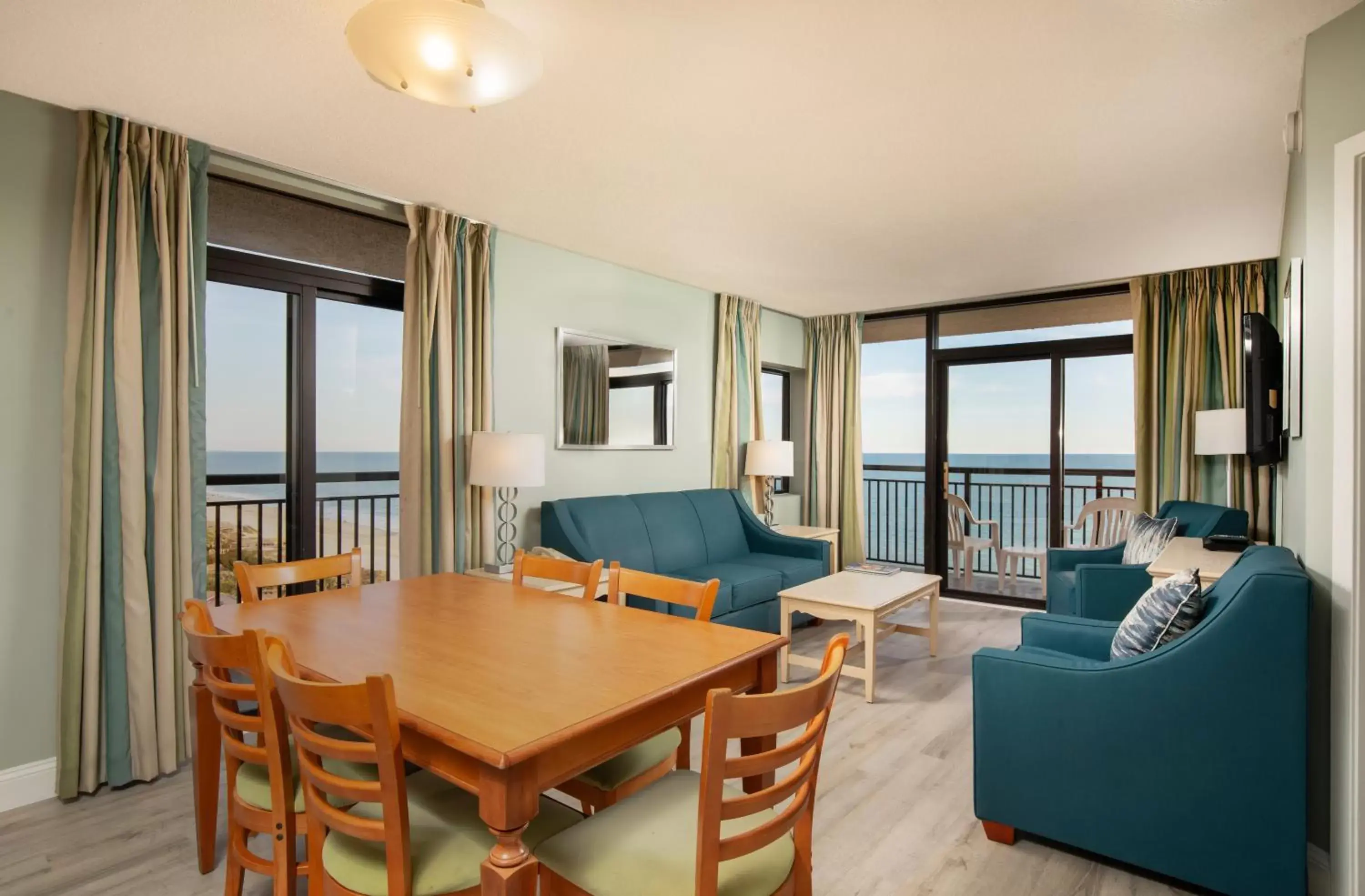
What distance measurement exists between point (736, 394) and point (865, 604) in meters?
2.50

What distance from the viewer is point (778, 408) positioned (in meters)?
6.86

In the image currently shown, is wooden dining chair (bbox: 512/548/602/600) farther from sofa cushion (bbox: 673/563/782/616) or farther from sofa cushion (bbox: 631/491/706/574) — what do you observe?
sofa cushion (bbox: 631/491/706/574)

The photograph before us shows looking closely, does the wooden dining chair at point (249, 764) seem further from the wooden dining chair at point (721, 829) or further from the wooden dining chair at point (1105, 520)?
the wooden dining chair at point (1105, 520)

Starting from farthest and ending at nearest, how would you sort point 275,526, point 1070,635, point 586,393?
point 586,393, point 275,526, point 1070,635

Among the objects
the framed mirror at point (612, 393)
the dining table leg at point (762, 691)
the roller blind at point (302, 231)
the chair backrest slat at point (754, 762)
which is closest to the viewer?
the chair backrest slat at point (754, 762)

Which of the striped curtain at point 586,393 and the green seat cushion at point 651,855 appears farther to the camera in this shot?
the striped curtain at point 586,393

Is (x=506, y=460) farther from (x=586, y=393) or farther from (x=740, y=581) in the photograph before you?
(x=740, y=581)

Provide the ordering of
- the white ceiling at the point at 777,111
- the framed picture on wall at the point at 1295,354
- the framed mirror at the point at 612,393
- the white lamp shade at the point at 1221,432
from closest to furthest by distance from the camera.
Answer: the white ceiling at the point at 777,111, the framed picture on wall at the point at 1295,354, the white lamp shade at the point at 1221,432, the framed mirror at the point at 612,393

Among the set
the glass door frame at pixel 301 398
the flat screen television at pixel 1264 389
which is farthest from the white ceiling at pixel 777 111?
the flat screen television at pixel 1264 389

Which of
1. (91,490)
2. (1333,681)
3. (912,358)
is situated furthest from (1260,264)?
(91,490)

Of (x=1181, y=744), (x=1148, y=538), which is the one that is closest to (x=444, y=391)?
(x=1181, y=744)

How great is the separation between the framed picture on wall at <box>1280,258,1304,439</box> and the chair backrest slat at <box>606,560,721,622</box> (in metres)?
1.86

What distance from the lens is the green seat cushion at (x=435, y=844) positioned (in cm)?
135

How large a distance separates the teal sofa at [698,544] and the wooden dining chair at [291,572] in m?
1.52
